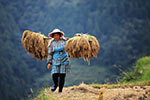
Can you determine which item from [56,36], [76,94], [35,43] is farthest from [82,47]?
[35,43]

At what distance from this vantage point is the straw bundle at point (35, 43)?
5.34 m

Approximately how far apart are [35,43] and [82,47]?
52.2 inches

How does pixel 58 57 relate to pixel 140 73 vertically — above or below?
above

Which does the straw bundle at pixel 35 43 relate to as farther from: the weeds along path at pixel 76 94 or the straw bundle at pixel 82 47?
the weeds along path at pixel 76 94

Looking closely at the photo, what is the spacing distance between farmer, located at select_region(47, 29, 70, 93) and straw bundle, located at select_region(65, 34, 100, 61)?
193 millimetres

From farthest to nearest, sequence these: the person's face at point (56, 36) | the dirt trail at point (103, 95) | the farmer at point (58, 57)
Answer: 1. the person's face at point (56, 36)
2. the farmer at point (58, 57)
3. the dirt trail at point (103, 95)

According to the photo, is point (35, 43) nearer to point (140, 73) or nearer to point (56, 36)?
point (56, 36)

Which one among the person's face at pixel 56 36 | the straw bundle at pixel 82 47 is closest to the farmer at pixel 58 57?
the person's face at pixel 56 36

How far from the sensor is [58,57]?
5016mm

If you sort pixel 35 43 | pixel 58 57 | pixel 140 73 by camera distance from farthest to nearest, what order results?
1. pixel 140 73
2. pixel 35 43
3. pixel 58 57

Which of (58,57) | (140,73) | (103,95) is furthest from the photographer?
(140,73)

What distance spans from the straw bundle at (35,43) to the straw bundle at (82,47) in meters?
0.84

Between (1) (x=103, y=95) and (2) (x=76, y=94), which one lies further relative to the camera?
(2) (x=76, y=94)

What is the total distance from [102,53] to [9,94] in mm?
13072
